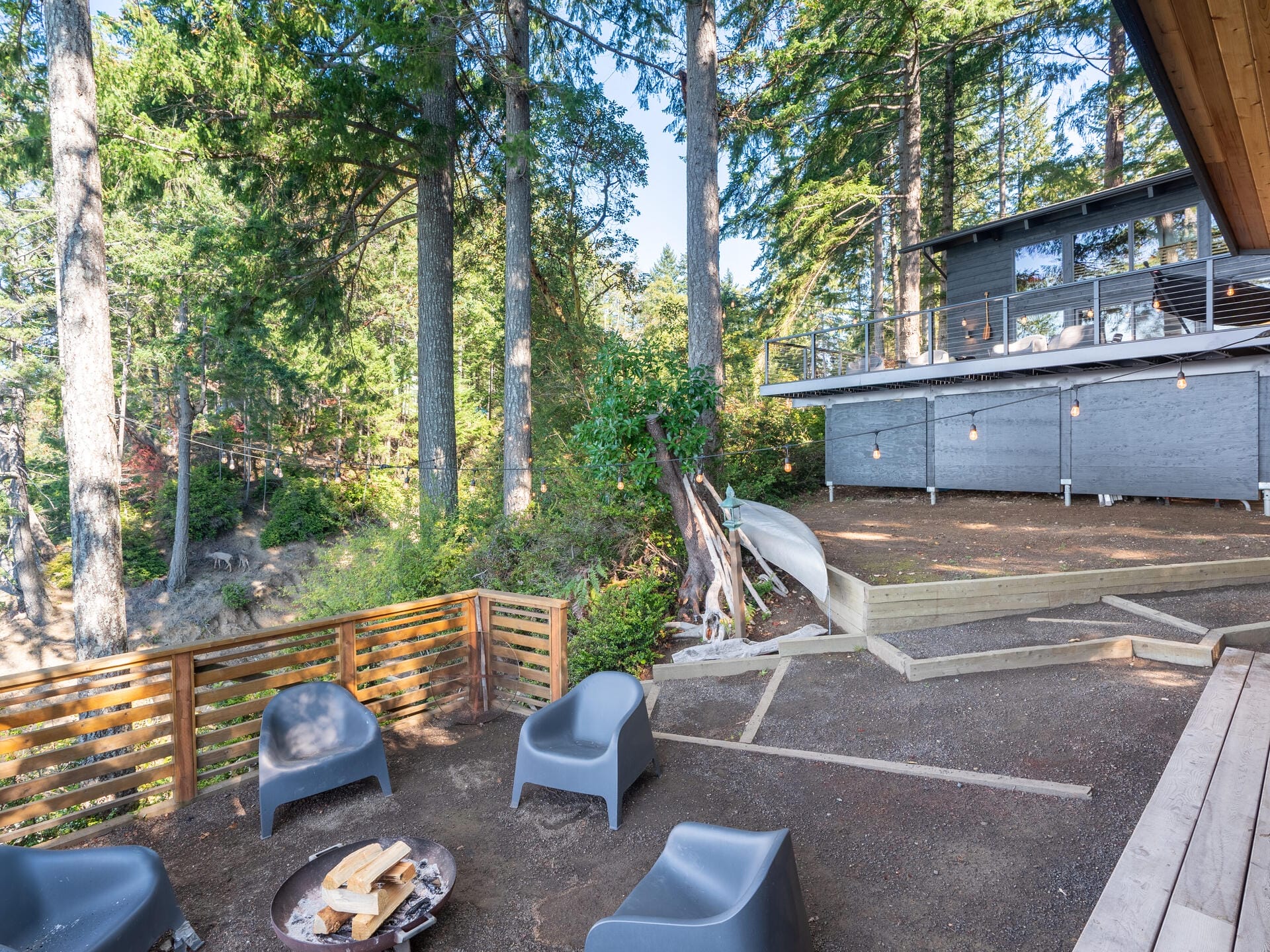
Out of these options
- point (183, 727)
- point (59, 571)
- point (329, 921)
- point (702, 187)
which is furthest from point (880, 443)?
point (59, 571)

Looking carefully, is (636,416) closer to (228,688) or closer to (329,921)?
(228,688)

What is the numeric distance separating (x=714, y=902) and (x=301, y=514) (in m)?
21.7

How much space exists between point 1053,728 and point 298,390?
2143 cm

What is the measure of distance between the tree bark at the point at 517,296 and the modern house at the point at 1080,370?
5.62 metres

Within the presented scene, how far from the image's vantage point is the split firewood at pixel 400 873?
9.00 ft

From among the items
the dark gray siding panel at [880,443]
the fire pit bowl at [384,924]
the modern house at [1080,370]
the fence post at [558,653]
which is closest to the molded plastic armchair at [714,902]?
the fire pit bowl at [384,924]

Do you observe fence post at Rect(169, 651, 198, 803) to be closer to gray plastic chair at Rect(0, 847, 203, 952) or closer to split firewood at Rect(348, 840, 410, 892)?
gray plastic chair at Rect(0, 847, 203, 952)

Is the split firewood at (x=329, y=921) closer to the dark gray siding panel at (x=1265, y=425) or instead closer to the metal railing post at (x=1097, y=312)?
the metal railing post at (x=1097, y=312)

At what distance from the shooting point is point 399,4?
26.6ft

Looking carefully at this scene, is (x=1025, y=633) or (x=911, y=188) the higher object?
(x=911, y=188)

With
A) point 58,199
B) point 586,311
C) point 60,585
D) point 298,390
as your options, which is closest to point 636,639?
point 58,199

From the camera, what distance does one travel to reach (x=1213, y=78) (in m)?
2.15

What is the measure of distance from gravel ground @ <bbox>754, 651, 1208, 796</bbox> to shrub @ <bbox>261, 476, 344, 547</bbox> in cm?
1935

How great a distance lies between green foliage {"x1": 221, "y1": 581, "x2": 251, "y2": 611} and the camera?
18047mm
